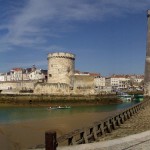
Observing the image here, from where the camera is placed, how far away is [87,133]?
8594mm

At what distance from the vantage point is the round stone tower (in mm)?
39438

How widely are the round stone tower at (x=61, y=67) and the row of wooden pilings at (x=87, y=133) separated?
82.5ft

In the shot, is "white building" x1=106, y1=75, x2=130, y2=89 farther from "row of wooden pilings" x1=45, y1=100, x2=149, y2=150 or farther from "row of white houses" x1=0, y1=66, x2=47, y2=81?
"row of wooden pilings" x1=45, y1=100, x2=149, y2=150

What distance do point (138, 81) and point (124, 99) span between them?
6853 centimetres

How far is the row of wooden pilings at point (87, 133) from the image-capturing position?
4062 mm

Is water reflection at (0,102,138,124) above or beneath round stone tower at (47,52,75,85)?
beneath

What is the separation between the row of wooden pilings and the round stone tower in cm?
2514

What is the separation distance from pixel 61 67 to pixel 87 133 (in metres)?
31.0

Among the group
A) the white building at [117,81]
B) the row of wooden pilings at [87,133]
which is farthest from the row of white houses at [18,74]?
the row of wooden pilings at [87,133]

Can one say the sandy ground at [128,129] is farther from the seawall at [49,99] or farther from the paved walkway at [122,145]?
the seawall at [49,99]

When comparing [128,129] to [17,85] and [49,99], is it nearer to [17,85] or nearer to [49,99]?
[49,99]

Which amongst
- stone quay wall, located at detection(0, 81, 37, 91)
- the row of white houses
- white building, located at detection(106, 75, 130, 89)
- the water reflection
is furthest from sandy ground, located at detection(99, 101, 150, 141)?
white building, located at detection(106, 75, 130, 89)

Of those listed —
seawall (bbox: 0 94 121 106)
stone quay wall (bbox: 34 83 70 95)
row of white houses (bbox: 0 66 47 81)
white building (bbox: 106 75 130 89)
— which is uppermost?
row of white houses (bbox: 0 66 47 81)

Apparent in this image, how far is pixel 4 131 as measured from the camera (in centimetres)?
1458
